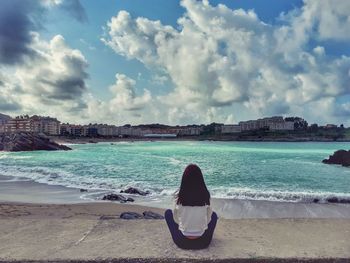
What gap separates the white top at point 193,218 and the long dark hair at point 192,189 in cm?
7

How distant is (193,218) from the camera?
460 cm

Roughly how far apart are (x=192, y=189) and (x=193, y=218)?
0.40m

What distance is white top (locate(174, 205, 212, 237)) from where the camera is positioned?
4.58 m

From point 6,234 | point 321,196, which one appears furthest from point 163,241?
point 321,196

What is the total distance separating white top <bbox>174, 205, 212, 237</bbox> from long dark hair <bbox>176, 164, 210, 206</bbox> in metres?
0.07

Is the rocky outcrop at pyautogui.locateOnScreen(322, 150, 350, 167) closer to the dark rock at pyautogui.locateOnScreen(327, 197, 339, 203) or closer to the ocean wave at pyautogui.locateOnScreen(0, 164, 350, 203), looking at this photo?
the ocean wave at pyautogui.locateOnScreen(0, 164, 350, 203)

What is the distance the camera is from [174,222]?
15.7 ft

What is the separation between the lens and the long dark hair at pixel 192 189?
14.6 ft

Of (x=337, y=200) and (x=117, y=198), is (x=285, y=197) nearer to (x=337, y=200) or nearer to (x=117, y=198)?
(x=337, y=200)

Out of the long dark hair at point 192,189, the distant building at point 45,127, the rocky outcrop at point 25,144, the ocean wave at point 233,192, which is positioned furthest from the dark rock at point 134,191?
the distant building at point 45,127

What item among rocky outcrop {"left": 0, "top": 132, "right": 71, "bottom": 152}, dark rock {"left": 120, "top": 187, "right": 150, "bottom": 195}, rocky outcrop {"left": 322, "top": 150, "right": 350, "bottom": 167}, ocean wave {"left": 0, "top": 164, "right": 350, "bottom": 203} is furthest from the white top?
rocky outcrop {"left": 0, "top": 132, "right": 71, "bottom": 152}

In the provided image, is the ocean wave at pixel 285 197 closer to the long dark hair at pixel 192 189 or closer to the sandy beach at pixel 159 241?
the sandy beach at pixel 159 241

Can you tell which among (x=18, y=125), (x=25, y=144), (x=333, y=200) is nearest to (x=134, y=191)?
(x=333, y=200)

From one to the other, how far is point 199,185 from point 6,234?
3.30 m
